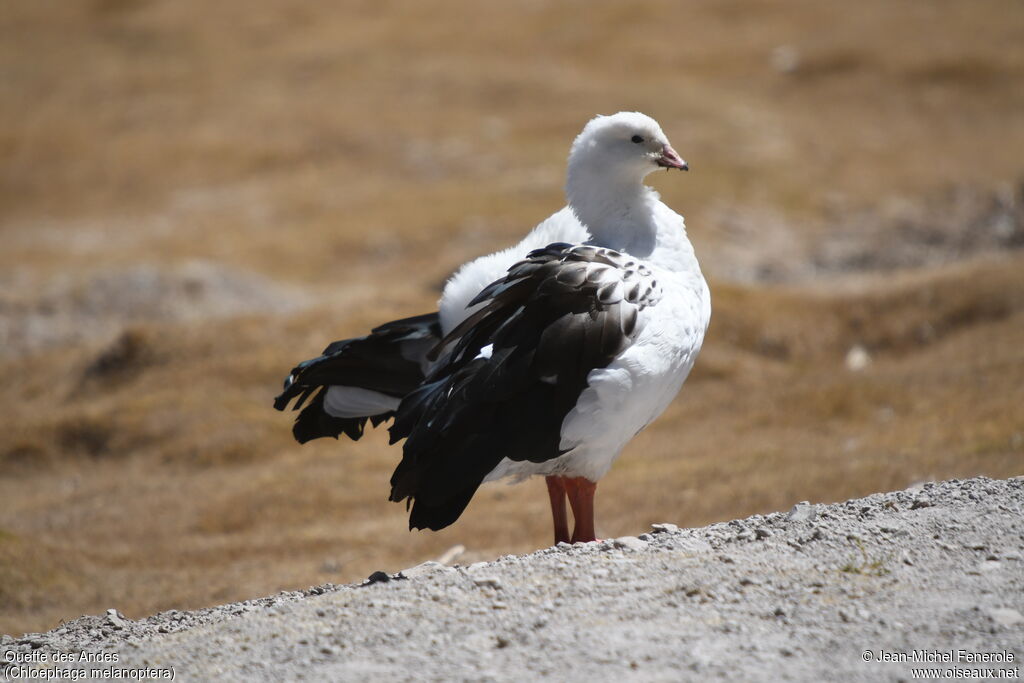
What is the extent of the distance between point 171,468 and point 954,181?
2118 cm

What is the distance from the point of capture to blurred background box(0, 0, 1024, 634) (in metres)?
13.1

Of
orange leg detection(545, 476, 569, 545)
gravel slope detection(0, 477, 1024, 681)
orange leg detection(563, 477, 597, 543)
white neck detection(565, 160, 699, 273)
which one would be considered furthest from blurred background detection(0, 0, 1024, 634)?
gravel slope detection(0, 477, 1024, 681)

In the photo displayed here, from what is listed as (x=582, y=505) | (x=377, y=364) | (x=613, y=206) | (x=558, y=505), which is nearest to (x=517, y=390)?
(x=582, y=505)

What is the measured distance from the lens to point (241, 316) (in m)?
19.8

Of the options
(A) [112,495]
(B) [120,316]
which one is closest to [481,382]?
(A) [112,495]

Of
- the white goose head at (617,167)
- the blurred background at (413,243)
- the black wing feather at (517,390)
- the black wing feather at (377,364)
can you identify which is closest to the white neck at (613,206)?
the white goose head at (617,167)

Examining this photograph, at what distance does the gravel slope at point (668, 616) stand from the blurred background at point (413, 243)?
15.3 feet

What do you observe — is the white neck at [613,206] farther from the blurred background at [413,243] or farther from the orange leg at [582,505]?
the blurred background at [413,243]

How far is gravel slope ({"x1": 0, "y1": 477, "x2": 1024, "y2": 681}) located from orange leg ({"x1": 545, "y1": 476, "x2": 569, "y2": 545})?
1.09 metres

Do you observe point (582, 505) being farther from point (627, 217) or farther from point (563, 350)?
point (627, 217)

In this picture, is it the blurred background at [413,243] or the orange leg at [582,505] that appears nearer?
the orange leg at [582,505]

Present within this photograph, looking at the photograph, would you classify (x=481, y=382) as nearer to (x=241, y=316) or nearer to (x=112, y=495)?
(x=112, y=495)

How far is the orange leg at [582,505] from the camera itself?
313 inches

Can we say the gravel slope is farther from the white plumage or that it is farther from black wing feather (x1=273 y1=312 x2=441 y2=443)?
black wing feather (x1=273 y1=312 x2=441 y2=443)
